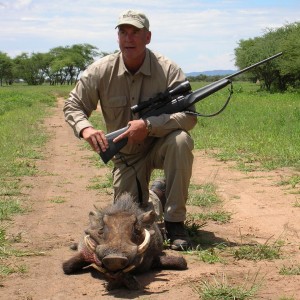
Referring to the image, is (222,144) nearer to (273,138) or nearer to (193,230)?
(273,138)

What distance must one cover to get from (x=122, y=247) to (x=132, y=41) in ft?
7.06

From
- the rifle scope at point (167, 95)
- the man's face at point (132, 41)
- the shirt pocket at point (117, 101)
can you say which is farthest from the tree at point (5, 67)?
the rifle scope at point (167, 95)

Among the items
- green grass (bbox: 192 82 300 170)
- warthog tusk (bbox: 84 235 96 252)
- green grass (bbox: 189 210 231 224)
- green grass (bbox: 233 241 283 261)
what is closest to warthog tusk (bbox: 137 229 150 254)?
warthog tusk (bbox: 84 235 96 252)

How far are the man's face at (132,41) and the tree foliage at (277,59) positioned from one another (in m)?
33.9

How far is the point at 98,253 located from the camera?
394 cm

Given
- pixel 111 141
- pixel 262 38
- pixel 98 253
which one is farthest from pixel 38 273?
pixel 262 38

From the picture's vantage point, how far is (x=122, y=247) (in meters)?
3.93

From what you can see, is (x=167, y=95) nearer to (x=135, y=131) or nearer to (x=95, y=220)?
(x=135, y=131)

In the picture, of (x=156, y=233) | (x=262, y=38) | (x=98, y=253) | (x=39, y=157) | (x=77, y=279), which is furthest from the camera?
(x=262, y=38)

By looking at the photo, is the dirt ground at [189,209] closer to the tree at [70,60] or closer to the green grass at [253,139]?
the green grass at [253,139]

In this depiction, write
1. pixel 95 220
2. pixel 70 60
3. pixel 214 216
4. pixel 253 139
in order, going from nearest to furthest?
1. pixel 95 220
2. pixel 214 216
3. pixel 253 139
4. pixel 70 60

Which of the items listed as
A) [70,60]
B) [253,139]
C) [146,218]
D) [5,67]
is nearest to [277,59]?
[253,139]

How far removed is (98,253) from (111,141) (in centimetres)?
146

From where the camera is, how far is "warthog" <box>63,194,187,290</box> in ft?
12.8
